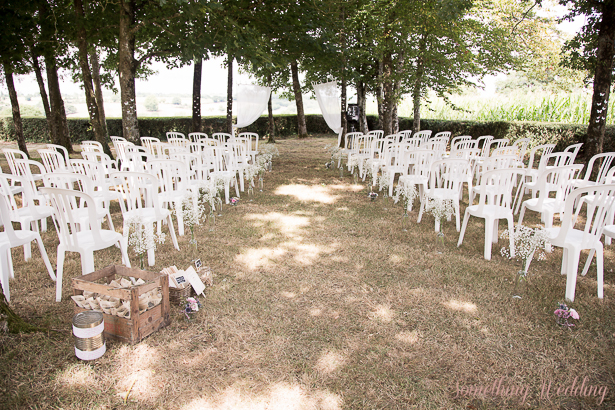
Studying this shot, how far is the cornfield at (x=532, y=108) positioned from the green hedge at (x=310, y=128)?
28.7 inches

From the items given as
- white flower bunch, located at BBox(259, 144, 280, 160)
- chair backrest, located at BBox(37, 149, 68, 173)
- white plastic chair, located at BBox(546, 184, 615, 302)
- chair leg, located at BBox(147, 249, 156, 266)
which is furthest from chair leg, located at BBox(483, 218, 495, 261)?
white flower bunch, located at BBox(259, 144, 280, 160)

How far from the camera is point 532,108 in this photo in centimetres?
1150

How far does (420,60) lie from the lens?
954 cm

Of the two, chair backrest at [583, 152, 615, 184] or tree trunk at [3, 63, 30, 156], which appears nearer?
chair backrest at [583, 152, 615, 184]

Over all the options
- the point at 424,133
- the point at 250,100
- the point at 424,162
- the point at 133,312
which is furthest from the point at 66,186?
the point at 250,100

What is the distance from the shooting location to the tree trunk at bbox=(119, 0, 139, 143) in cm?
696

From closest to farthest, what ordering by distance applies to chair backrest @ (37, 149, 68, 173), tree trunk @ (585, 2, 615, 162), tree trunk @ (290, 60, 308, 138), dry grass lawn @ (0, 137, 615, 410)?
dry grass lawn @ (0, 137, 615, 410) < chair backrest @ (37, 149, 68, 173) < tree trunk @ (585, 2, 615, 162) < tree trunk @ (290, 60, 308, 138)

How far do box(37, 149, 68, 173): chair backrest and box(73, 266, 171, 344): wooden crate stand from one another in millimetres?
2643

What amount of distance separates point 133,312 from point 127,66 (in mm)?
6215

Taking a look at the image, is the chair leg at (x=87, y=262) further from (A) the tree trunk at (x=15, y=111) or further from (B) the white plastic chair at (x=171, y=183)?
(A) the tree trunk at (x=15, y=111)

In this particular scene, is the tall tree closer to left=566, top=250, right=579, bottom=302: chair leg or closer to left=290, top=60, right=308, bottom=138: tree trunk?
left=566, top=250, right=579, bottom=302: chair leg

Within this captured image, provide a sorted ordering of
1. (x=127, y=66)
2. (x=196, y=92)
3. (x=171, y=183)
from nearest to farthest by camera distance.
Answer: (x=171, y=183) < (x=127, y=66) < (x=196, y=92)

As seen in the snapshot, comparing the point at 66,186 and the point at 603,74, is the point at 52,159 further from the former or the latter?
the point at 603,74

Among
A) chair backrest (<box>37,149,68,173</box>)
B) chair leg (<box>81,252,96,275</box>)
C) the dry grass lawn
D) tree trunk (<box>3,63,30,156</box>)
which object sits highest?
tree trunk (<box>3,63,30,156</box>)
